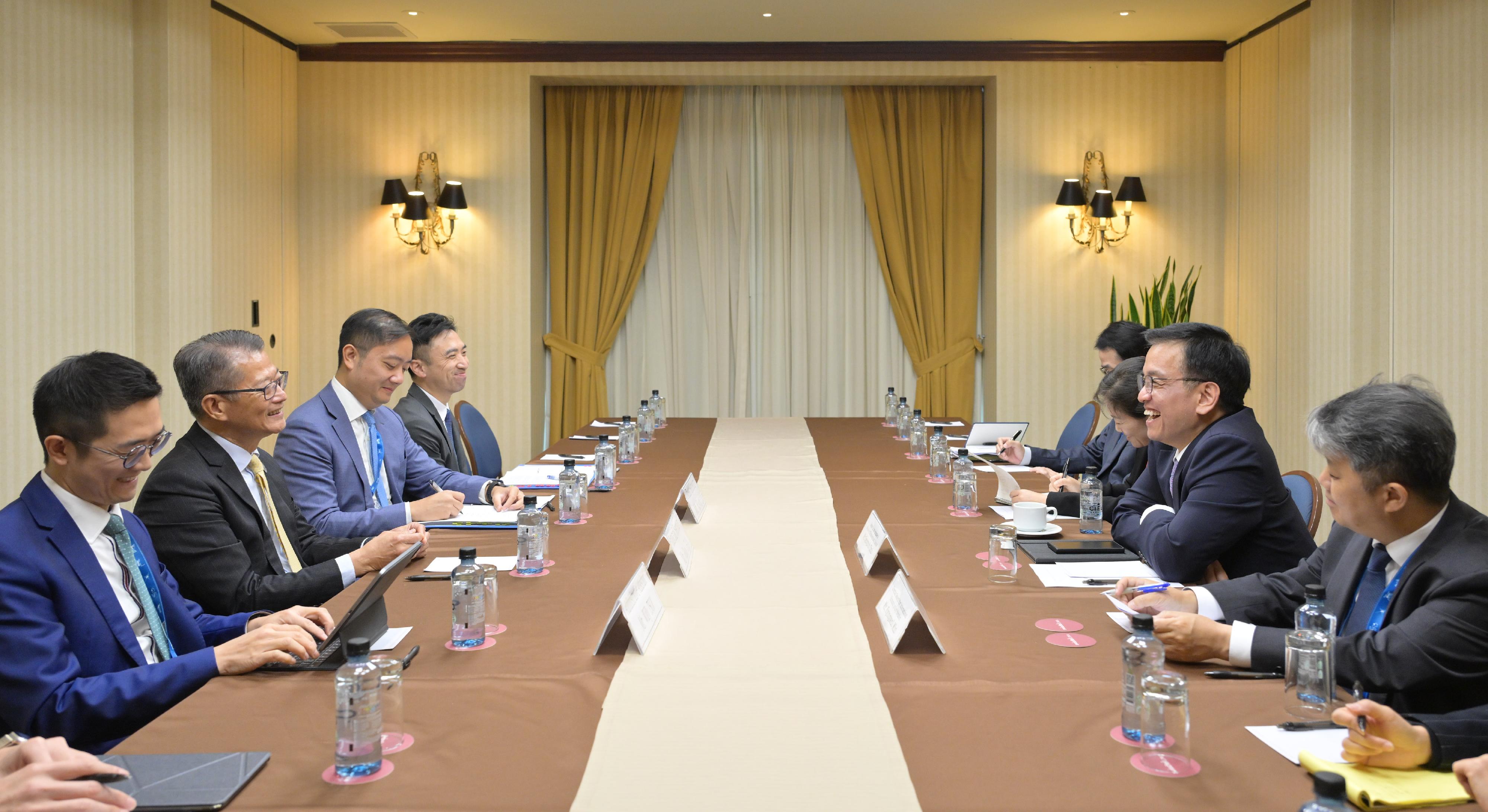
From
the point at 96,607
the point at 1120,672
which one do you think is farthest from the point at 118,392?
the point at 1120,672

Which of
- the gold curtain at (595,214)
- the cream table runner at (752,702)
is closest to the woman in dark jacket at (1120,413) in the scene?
the cream table runner at (752,702)

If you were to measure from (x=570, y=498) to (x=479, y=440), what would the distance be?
2159 millimetres

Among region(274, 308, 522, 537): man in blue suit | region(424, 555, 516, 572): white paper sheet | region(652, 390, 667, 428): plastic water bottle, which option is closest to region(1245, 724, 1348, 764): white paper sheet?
region(424, 555, 516, 572): white paper sheet

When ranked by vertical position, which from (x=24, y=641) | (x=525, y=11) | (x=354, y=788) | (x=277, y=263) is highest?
(x=525, y=11)

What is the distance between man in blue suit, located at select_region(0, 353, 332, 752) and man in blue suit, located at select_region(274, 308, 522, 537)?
3.41ft

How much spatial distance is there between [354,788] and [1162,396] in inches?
83.7

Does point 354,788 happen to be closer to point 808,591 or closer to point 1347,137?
point 808,591

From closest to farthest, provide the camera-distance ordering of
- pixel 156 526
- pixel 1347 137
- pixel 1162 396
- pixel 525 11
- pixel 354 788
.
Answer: pixel 354 788 → pixel 156 526 → pixel 1162 396 → pixel 1347 137 → pixel 525 11

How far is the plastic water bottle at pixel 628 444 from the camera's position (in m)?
4.48

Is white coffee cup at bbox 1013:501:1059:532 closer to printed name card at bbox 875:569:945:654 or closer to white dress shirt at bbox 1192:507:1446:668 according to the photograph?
printed name card at bbox 875:569:945:654

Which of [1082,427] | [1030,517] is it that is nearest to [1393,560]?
[1030,517]

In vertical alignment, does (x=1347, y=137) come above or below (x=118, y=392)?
above

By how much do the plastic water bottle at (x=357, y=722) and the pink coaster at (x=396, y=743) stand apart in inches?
1.5

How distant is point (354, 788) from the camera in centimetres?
142
